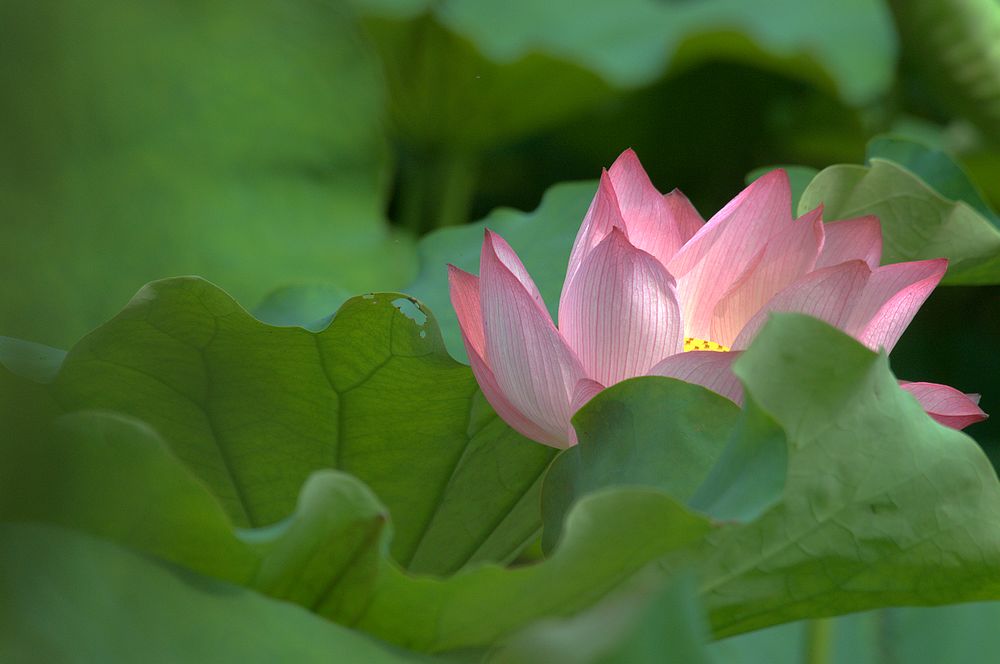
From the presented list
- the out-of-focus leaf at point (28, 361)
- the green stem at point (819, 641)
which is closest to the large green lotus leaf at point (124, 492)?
the out-of-focus leaf at point (28, 361)

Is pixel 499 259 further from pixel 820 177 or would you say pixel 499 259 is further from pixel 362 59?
pixel 362 59

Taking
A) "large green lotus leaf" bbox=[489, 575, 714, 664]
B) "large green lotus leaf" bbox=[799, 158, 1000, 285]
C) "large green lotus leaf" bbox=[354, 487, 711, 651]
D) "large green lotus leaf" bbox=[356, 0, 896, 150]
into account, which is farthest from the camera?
"large green lotus leaf" bbox=[356, 0, 896, 150]

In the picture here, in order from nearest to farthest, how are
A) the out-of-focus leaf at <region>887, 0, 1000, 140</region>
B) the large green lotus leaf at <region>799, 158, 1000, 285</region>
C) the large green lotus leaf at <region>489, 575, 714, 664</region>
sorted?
the large green lotus leaf at <region>489, 575, 714, 664</region>
the large green lotus leaf at <region>799, 158, 1000, 285</region>
the out-of-focus leaf at <region>887, 0, 1000, 140</region>

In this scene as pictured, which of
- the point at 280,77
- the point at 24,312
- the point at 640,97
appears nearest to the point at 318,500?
the point at 24,312

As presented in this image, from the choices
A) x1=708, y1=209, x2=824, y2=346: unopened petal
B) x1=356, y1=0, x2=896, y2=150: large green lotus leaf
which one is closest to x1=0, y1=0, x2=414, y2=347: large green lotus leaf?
x1=356, y1=0, x2=896, y2=150: large green lotus leaf

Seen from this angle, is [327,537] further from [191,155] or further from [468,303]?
[191,155]

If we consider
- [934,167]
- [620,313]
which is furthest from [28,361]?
[934,167]

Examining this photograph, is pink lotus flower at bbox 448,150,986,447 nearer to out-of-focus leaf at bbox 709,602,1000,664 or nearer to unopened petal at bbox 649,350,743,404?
unopened petal at bbox 649,350,743,404
